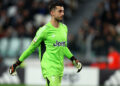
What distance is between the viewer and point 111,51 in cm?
1498

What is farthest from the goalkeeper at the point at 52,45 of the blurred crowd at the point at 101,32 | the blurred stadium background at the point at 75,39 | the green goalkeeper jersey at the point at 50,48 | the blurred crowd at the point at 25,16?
the blurred crowd at the point at 25,16

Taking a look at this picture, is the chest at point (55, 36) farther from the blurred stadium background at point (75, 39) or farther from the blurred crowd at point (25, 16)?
the blurred crowd at point (25, 16)

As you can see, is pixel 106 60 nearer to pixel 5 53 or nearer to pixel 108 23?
pixel 108 23

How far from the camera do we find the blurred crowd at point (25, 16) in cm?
1783

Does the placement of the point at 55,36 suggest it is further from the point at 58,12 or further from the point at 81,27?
the point at 81,27

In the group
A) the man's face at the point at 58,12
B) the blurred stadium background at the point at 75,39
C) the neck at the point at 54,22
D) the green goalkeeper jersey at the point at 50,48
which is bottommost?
the blurred stadium background at the point at 75,39

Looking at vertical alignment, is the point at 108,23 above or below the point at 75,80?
above

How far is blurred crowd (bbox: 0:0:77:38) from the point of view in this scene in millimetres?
17830

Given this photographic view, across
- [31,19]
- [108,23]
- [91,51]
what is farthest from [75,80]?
[31,19]

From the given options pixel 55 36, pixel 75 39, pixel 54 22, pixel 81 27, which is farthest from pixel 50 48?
pixel 81 27

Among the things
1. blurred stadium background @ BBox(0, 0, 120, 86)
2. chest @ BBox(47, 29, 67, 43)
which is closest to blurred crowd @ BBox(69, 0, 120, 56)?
blurred stadium background @ BBox(0, 0, 120, 86)

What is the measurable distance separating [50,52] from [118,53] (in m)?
8.17

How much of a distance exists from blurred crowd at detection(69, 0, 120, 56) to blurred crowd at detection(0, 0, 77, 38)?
5.93ft

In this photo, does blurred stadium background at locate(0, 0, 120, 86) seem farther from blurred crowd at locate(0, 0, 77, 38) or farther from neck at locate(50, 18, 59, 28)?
neck at locate(50, 18, 59, 28)
